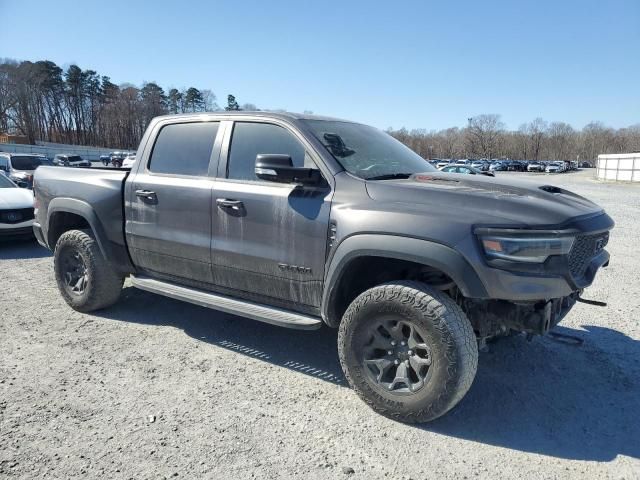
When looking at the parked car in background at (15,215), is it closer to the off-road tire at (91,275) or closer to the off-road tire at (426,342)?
the off-road tire at (91,275)

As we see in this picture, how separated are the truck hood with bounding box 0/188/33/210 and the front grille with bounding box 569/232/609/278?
8986 mm

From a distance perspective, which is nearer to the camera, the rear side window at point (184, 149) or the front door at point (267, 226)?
the front door at point (267, 226)

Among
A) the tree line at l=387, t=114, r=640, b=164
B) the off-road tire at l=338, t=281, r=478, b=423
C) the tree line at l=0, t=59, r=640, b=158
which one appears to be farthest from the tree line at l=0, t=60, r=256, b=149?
the off-road tire at l=338, t=281, r=478, b=423

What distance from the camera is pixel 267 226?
11.7ft

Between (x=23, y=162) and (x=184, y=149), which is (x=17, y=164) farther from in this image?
(x=184, y=149)

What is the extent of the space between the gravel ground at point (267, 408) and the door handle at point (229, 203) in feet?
4.18

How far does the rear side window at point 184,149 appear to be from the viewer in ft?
13.6

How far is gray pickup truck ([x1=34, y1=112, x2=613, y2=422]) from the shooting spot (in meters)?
2.84

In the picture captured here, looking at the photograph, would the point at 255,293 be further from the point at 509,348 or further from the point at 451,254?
the point at 509,348

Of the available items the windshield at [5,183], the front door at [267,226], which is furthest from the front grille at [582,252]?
the windshield at [5,183]

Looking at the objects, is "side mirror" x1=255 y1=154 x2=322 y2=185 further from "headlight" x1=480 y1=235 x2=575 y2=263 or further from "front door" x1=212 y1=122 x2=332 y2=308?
"headlight" x1=480 y1=235 x2=575 y2=263

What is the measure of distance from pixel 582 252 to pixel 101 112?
107646 millimetres

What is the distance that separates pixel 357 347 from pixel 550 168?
77708mm

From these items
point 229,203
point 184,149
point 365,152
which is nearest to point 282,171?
point 229,203
